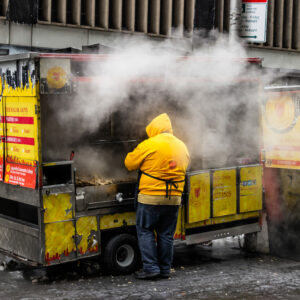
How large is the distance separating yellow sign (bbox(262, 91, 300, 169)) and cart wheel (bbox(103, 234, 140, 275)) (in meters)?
2.25

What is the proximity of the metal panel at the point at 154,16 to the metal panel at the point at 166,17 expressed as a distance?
33cm

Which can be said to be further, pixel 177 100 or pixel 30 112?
pixel 177 100

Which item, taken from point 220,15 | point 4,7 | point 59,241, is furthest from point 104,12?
point 59,241

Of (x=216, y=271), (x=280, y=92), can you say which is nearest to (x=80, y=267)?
(x=216, y=271)

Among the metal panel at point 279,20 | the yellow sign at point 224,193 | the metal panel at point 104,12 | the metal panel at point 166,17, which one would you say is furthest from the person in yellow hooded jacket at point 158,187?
the metal panel at point 279,20

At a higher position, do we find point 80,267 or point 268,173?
point 268,173

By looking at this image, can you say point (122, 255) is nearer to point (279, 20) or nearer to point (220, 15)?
point (220, 15)

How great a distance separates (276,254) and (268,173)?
1.07m

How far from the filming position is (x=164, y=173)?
6.05 m

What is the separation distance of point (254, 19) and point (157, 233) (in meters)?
5.72

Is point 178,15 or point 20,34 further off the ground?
point 178,15

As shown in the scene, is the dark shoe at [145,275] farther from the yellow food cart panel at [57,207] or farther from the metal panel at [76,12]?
the metal panel at [76,12]

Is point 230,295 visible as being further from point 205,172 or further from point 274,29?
point 274,29

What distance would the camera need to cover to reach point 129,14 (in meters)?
14.5
